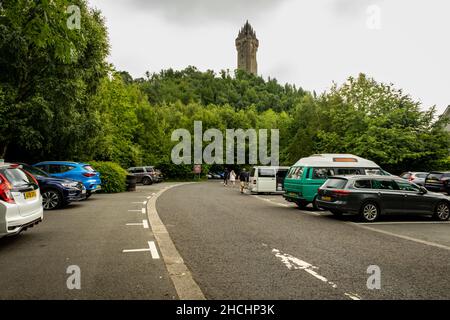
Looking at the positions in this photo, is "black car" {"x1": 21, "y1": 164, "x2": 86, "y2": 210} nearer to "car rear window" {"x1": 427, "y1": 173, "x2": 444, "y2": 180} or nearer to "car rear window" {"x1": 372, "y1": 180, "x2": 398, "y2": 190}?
"car rear window" {"x1": 372, "y1": 180, "x2": 398, "y2": 190}

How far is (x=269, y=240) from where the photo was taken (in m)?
8.20

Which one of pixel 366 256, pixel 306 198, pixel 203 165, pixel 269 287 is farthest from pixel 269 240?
pixel 203 165

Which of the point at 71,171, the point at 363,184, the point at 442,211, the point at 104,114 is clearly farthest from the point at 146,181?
the point at 442,211

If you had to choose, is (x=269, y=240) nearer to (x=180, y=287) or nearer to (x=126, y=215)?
(x=180, y=287)

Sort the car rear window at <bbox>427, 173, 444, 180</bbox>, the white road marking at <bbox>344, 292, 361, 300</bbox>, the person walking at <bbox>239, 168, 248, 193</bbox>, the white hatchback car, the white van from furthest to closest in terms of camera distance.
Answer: the person walking at <bbox>239, 168, 248, 193</bbox>
the car rear window at <bbox>427, 173, 444, 180</bbox>
the white van
the white hatchback car
the white road marking at <bbox>344, 292, 361, 300</bbox>

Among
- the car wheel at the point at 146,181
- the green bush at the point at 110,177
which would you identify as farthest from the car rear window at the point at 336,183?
the car wheel at the point at 146,181

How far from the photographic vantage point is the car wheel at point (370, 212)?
11.9m

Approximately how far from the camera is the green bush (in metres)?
23.7

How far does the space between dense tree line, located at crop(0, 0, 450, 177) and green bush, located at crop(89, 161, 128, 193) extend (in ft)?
5.27

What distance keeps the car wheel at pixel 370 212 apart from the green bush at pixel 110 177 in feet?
54.5

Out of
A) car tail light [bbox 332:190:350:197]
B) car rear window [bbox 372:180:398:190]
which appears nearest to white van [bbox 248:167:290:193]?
car rear window [bbox 372:180:398:190]

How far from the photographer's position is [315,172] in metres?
14.6
